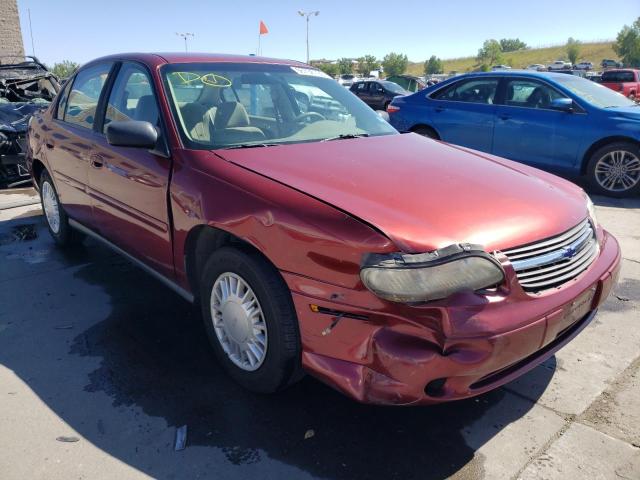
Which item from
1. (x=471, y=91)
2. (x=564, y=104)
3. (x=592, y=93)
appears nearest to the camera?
(x=564, y=104)

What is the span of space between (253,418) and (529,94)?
6332 mm

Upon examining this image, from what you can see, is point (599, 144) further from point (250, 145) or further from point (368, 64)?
point (368, 64)

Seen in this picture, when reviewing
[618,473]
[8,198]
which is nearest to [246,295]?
[618,473]

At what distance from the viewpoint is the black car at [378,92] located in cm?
2103

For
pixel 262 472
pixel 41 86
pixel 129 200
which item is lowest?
pixel 262 472

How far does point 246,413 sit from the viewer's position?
2562mm

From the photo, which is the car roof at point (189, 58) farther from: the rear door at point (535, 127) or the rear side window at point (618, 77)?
the rear side window at point (618, 77)

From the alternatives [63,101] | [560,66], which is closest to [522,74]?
[63,101]

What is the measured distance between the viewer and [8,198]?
22.4 feet

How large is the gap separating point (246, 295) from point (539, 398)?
1.58m

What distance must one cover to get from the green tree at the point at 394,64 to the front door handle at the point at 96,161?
9962 cm

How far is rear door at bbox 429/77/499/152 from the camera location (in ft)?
24.6

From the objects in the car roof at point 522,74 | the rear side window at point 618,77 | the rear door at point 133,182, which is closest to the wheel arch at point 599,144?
the car roof at point 522,74

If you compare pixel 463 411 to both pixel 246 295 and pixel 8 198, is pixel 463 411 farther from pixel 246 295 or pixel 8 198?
pixel 8 198
